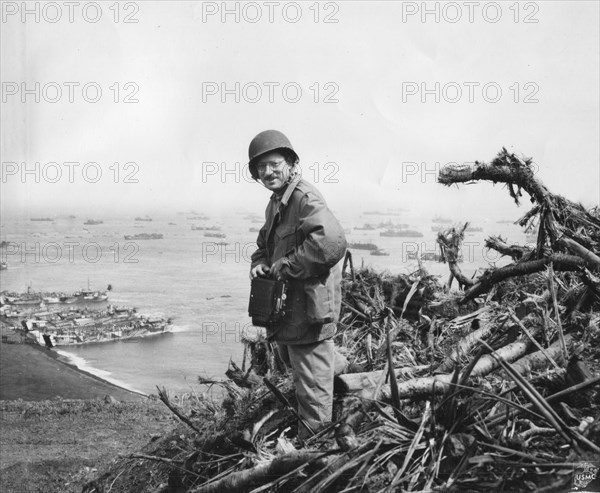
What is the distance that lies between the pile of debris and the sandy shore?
21.1 feet

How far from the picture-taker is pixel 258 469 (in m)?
3.43

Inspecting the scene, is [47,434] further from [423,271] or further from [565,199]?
[565,199]

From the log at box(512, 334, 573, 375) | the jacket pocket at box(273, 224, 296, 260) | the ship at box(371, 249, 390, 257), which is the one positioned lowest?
the ship at box(371, 249, 390, 257)

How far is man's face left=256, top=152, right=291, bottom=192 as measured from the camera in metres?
3.96

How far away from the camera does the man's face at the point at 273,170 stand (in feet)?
13.0

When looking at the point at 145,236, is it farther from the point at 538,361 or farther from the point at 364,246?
the point at 538,361

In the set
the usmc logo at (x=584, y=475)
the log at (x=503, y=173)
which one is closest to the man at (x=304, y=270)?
the log at (x=503, y=173)

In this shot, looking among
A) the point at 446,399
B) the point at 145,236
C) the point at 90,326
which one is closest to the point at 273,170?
the point at 446,399

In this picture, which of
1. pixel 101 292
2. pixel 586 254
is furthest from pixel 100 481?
pixel 101 292

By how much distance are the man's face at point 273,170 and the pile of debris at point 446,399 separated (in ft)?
3.97

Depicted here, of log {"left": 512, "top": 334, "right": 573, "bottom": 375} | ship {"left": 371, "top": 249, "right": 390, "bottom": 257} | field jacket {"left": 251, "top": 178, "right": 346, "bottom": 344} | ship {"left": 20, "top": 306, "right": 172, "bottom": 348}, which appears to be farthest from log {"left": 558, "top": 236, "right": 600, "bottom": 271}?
ship {"left": 20, "top": 306, "right": 172, "bottom": 348}

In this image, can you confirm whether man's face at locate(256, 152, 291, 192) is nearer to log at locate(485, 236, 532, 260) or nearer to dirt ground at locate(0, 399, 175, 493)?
log at locate(485, 236, 532, 260)

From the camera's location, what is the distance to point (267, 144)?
3906 millimetres

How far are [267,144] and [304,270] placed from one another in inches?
30.6
